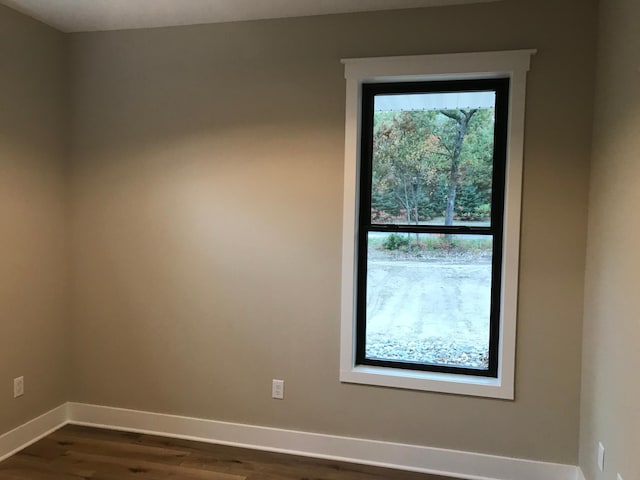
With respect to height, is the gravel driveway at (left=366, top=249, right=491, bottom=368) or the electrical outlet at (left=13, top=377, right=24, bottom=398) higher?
the gravel driveway at (left=366, top=249, right=491, bottom=368)

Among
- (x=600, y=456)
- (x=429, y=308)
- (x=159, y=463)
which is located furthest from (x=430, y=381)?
(x=159, y=463)

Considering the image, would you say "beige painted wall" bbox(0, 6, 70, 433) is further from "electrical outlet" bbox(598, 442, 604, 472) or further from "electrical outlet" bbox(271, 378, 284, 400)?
"electrical outlet" bbox(598, 442, 604, 472)

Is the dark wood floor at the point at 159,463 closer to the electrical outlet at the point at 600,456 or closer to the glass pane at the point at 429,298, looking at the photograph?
the glass pane at the point at 429,298

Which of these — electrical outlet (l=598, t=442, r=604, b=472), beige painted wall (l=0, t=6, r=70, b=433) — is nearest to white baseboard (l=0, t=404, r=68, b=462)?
beige painted wall (l=0, t=6, r=70, b=433)

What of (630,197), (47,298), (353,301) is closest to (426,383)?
→ (353,301)

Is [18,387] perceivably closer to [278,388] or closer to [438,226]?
[278,388]

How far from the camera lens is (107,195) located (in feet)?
10.1

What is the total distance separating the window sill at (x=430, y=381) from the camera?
257cm

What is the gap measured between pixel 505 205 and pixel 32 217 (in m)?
2.70

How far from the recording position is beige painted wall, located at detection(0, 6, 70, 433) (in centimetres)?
272

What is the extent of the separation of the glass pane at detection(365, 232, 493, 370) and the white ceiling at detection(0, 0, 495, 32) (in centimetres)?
123

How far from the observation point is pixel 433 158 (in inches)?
106

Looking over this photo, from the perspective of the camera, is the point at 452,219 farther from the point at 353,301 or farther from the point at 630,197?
the point at 630,197

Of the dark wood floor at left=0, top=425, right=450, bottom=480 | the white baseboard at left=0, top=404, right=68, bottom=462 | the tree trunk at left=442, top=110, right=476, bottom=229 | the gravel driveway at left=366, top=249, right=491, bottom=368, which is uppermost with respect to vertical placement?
the tree trunk at left=442, top=110, right=476, bottom=229
